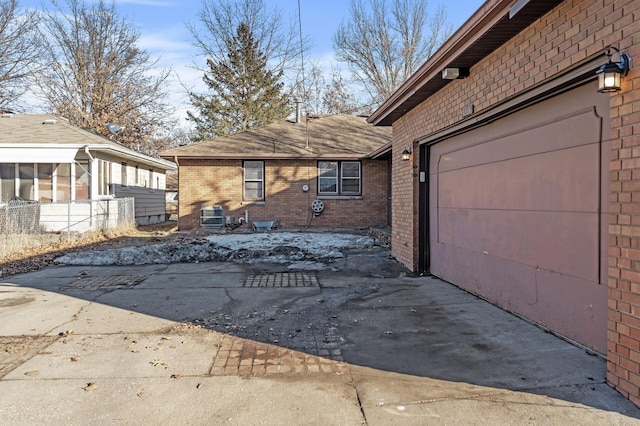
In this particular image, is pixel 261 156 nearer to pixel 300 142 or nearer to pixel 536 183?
pixel 300 142

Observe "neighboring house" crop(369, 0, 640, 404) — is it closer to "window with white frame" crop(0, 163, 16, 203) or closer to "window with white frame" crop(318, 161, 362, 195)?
"window with white frame" crop(318, 161, 362, 195)

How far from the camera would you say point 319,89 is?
1262 inches

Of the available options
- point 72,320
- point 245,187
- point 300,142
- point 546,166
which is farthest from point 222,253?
point 300,142

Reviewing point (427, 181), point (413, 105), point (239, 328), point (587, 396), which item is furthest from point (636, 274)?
point (413, 105)

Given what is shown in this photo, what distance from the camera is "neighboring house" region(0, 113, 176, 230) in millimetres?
15102

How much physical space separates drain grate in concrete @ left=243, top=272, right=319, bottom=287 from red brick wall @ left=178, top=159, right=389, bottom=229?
898 centimetres

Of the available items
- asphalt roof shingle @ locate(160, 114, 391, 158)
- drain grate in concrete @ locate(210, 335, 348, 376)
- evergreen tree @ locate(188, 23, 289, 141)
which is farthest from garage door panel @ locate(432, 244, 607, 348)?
evergreen tree @ locate(188, 23, 289, 141)

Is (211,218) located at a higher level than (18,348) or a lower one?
higher

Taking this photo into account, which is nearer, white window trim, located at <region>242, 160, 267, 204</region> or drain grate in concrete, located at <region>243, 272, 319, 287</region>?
drain grate in concrete, located at <region>243, 272, 319, 287</region>

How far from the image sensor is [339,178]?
1711cm

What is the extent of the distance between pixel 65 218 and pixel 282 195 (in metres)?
7.75

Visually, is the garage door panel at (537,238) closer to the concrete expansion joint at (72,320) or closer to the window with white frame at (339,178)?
the concrete expansion joint at (72,320)

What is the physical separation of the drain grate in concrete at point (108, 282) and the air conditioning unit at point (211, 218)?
8.57 metres

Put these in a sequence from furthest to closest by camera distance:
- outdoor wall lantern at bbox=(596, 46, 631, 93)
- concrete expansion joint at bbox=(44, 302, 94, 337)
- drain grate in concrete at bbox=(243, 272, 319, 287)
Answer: drain grate in concrete at bbox=(243, 272, 319, 287) < concrete expansion joint at bbox=(44, 302, 94, 337) < outdoor wall lantern at bbox=(596, 46, 631, 93)
